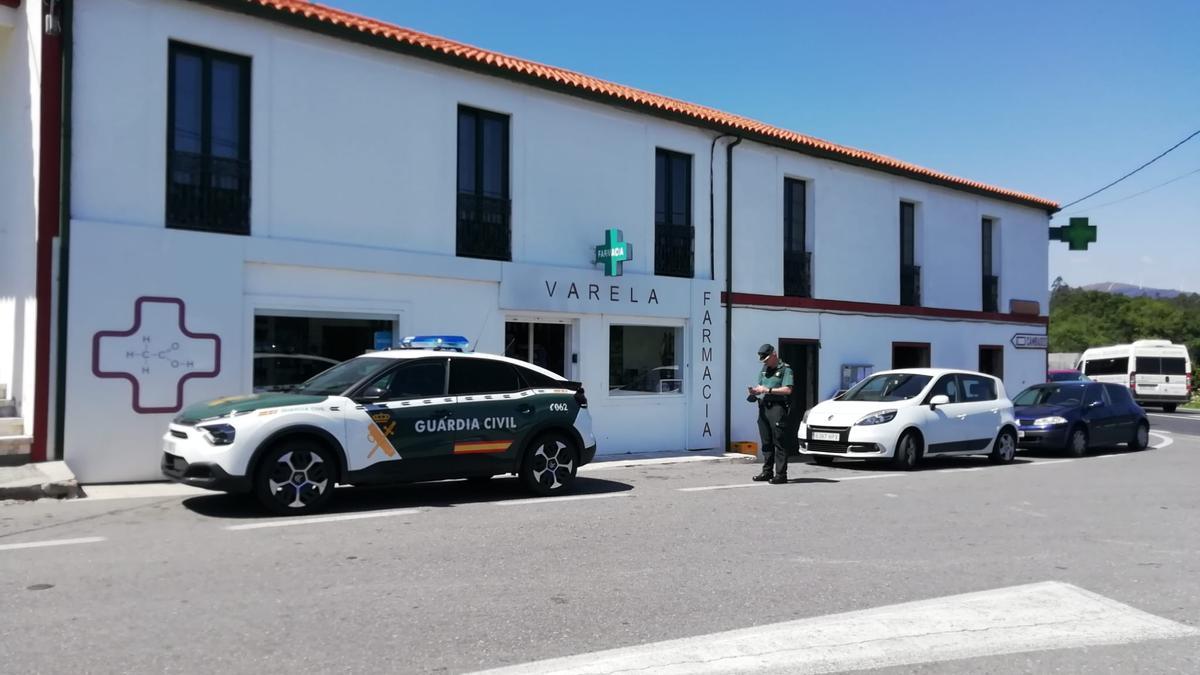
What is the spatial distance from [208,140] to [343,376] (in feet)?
13.1

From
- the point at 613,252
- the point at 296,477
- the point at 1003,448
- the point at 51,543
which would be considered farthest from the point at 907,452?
the point at 51,543

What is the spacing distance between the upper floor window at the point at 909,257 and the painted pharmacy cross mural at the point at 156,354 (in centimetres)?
1548

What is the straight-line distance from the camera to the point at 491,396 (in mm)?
9656

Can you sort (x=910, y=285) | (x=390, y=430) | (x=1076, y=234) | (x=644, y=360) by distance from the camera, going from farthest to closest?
(x=1076, y=234) < (x=910, y=285) < (x=644, y=360) < (x=390, y=430)

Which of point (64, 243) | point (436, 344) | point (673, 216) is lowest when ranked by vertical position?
point (436, 344)

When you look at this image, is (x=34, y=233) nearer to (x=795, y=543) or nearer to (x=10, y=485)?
(x=10, y=485)

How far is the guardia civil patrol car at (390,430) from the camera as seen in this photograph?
8.18 metres

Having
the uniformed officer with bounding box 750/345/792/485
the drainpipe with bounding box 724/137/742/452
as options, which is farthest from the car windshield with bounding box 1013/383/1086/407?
the uniformed officer with bounding box 750/345/792/485

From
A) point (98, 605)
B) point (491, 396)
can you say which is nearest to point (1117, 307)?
point (491, 396)

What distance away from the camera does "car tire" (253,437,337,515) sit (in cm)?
824

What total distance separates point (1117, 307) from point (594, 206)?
7483 cm

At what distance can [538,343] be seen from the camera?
48.1 ft

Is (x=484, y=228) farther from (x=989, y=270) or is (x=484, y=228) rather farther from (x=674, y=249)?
(x=989, y=270)

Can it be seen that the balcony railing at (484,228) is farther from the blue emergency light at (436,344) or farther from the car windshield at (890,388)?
the car windshield at (890,388)
